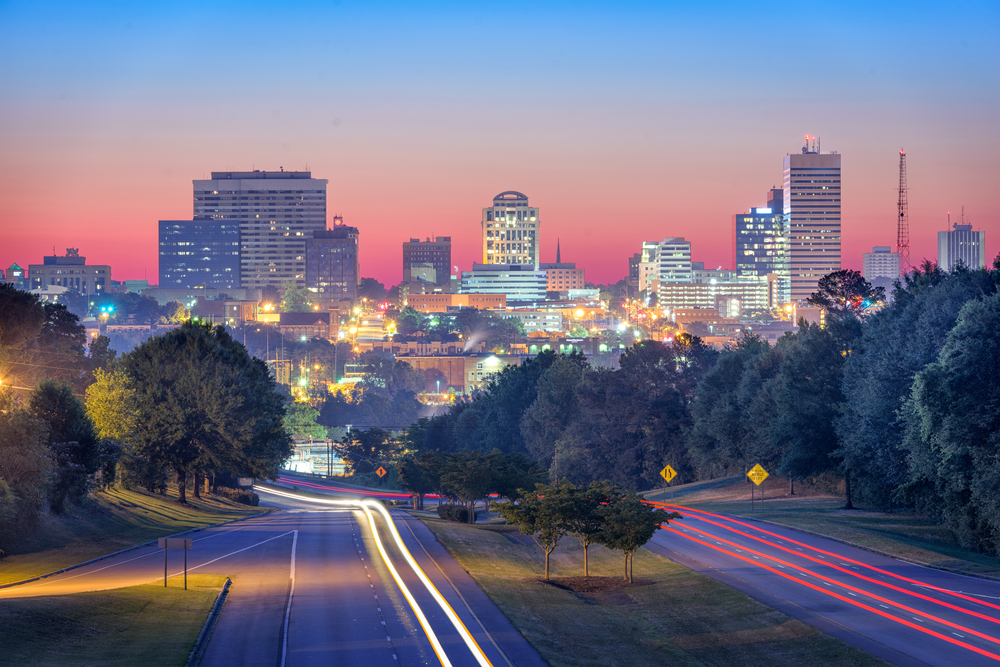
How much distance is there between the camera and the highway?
1120 inches

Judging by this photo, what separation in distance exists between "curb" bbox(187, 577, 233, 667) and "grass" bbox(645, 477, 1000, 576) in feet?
90.1

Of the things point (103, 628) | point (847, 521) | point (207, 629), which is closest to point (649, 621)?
point (207, 629)

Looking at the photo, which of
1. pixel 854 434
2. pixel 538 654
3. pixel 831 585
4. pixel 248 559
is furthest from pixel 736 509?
pixel 538 654

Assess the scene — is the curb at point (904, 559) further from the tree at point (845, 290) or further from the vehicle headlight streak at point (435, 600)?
the tree at point (845, 290)

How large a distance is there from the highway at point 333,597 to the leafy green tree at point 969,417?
2182 centimetres

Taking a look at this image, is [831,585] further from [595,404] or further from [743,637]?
[595,404]

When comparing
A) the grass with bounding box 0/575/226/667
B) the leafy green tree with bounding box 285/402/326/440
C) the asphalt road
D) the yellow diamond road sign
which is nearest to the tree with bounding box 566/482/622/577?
the asphalt road

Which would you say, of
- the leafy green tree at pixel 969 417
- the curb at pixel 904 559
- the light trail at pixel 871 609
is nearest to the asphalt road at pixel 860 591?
the light trail at pixel 871 609

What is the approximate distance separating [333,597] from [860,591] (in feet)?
61.5

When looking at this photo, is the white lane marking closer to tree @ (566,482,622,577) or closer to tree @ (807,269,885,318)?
tree @ (566,482,622,577)

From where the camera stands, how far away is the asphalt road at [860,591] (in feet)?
94.7

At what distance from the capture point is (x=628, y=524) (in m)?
41.8

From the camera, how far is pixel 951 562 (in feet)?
133

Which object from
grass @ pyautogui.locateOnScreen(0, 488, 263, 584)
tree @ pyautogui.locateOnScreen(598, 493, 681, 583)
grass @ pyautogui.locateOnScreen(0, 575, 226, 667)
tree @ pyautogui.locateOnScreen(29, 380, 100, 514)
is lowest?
grass @ pyautogui.locateOnScreen(0, 488, 263, 584)
